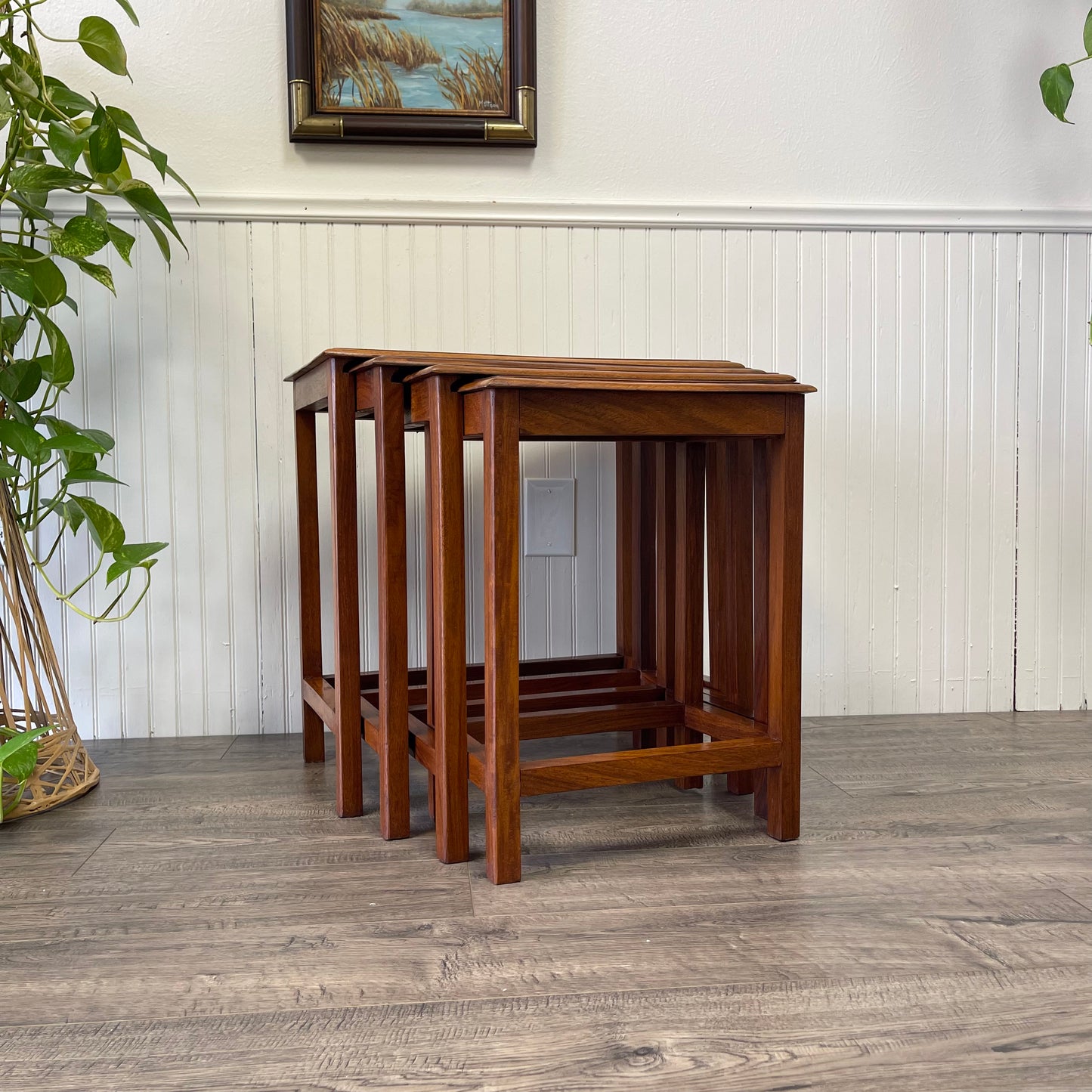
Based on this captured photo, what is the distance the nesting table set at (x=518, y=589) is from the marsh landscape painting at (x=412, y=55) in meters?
0.54

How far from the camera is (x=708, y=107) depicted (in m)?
1.65

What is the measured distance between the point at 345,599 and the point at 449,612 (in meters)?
0.24

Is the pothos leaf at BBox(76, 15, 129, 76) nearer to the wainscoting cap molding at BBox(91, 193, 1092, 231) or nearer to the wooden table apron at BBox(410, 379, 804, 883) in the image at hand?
the wainscoting cap molding at BBox(91, 193, 1092, 231)

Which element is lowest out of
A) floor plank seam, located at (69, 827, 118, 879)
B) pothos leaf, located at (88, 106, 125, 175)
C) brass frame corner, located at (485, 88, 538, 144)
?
floor plank seam, located at (69, 827, 118, 879)

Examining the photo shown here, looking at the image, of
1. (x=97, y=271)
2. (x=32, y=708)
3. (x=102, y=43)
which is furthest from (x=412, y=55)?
(x=32, y=708)

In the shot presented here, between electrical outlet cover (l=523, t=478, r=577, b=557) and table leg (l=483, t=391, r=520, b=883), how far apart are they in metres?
0.65

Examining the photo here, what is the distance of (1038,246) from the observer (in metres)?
1.72

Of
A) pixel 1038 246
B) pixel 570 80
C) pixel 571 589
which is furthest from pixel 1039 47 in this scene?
pixel 571 589

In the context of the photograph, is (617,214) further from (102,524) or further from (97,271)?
(102,524)

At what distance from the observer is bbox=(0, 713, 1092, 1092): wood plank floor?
0.67 meters

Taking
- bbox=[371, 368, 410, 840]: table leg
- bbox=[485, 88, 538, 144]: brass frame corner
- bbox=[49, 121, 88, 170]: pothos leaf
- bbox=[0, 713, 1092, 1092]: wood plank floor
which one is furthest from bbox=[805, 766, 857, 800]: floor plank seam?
bbox=[49, 121, 88, 170]: pothos leaf

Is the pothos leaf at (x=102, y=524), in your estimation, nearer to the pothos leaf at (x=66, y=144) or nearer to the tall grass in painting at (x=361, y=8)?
the pothos leaf at (x=66, y=144)

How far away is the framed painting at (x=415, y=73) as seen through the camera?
155 centimetres

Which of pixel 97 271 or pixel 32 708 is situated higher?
pixel 97 271
